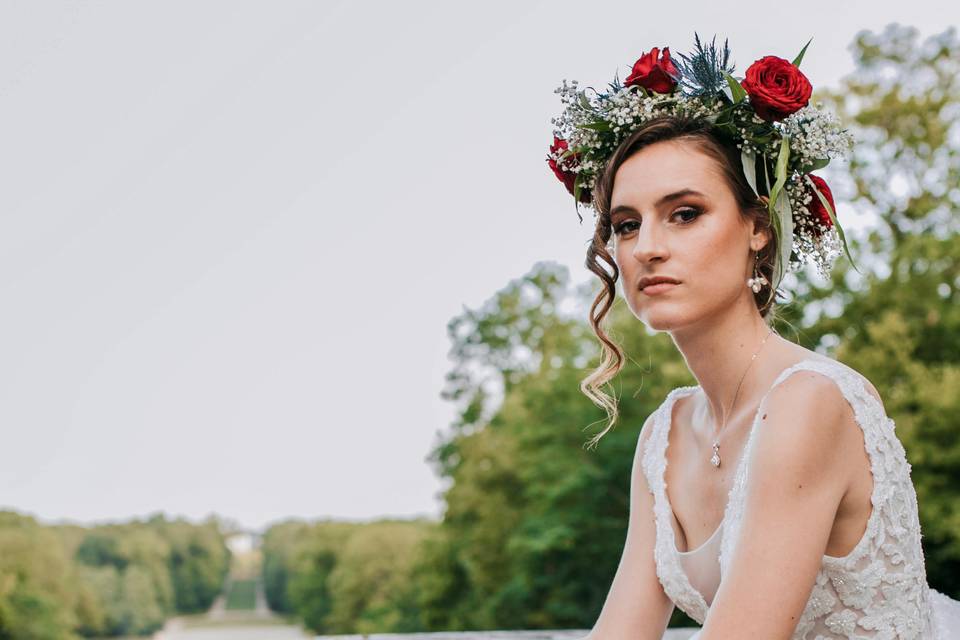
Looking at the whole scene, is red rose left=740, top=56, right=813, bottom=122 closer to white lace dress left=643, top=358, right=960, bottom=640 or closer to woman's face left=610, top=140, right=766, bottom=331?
woman's face left=610, top=140, right=766, bottom=331

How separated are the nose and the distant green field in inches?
6252

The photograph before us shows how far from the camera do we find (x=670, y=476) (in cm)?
277

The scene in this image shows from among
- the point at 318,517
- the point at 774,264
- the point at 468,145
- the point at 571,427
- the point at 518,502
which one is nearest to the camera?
the point at 774,264

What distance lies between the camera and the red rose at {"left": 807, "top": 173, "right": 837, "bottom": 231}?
8.87ft

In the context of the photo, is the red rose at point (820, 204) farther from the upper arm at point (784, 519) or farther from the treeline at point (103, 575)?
the treeline at point (103, 575)

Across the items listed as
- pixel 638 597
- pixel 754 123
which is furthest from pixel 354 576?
pixel 754 123

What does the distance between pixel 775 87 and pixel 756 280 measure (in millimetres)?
505

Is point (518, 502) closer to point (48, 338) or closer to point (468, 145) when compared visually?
point (468, 145)

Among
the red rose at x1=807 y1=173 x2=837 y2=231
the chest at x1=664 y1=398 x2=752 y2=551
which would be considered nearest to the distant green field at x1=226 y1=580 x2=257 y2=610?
the chest at x1=664 y1=398 x2=752 y2=551

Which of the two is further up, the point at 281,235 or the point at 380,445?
the point at 281,235

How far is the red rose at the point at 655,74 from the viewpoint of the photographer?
268 cm

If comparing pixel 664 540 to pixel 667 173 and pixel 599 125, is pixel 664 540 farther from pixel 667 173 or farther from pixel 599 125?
pixel 599 125

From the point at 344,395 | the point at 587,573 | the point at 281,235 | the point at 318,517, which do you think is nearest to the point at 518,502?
the point at 587,573

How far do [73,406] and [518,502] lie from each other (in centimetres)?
7190
